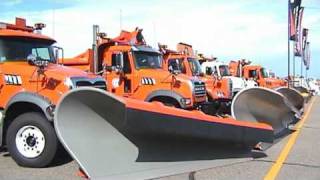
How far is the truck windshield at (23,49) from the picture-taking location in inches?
405

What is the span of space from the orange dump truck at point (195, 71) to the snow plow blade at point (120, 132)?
351 inches

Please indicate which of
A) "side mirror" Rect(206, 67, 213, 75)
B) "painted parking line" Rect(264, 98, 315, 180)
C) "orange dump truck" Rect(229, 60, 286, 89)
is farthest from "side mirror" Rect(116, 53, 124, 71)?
"orange dump truck" Rect(229, 60, 286, 89)

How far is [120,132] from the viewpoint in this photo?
7340 mm

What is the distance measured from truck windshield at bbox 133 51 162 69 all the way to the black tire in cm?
518

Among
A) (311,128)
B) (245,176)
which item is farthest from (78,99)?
(311,128)

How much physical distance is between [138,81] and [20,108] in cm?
479

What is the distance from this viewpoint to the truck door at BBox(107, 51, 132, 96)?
14.0 m

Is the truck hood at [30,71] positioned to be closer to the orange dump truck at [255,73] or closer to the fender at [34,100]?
the fender at [34,100]

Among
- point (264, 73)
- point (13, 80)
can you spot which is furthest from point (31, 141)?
point (264, 73)

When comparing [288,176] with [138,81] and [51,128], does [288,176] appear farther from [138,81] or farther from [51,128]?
[138,81]

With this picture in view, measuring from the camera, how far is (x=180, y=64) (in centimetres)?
1805

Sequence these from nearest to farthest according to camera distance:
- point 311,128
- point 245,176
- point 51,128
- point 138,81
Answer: point 245,176, point 51,128, point 138,81, point 311,128

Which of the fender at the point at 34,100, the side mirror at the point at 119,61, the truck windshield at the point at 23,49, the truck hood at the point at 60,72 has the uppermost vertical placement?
the truck windshield at the point at 23,49

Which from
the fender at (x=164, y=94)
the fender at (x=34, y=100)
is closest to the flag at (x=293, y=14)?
the fender at (x=164, y=94)
